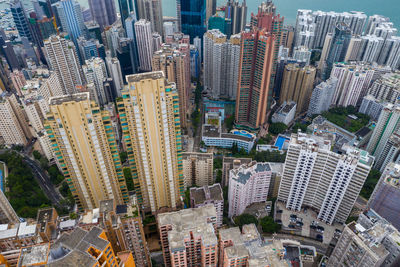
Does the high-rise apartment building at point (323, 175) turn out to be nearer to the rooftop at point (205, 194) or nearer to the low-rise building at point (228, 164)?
the low-rise building at point (228, 164)

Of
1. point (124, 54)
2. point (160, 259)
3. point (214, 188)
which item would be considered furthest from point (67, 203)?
point (124, 54)

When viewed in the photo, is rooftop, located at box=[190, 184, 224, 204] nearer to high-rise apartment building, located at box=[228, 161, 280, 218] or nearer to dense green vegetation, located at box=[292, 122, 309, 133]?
high-rise apartment building, located at box=[228, 161, 280, 218]

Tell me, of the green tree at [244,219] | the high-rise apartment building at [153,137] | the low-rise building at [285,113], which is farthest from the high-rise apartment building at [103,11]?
the green tree at [244,219]

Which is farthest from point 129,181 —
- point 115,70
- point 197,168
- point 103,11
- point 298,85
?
point 103,11

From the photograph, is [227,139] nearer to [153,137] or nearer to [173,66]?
[173,66]

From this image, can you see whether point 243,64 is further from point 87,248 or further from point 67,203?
point 87,248

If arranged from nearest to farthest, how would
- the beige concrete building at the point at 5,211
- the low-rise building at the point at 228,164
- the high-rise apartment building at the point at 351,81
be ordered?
the beige concrete building at the point at 5,211 < the low-rise building at the point at 228,164 < the high-rise apartment building at the point at 351,81
